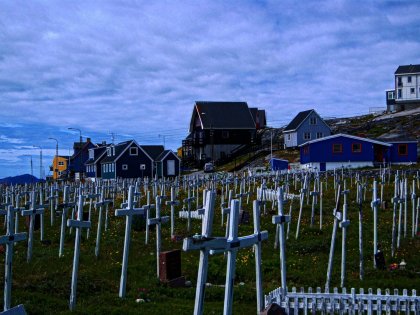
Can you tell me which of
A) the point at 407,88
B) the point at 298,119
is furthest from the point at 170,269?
the point at 407,88

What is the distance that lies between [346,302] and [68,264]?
871 cm

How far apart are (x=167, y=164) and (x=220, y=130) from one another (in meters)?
13.2

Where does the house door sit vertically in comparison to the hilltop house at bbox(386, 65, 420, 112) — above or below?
below

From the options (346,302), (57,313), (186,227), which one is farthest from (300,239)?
(57,313)

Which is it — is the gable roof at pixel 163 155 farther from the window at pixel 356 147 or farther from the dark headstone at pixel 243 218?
the dark headstone at pixel 243 218

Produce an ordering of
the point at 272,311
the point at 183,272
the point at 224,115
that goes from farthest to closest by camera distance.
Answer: the point at 224,115 → the point at 183,272 → the point at 272,311

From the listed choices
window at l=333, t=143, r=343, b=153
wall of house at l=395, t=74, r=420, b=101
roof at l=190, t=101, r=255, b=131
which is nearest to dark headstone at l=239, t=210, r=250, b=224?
window at l=333, t=143, r=343, b=153

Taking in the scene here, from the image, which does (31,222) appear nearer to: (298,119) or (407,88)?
(298,119)

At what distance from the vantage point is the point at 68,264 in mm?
15812

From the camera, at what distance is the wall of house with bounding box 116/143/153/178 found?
7206 cm

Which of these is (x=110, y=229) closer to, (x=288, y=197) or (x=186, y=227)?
(x=186, y=227)

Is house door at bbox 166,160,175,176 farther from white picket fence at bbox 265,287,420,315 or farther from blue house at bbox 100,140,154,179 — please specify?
white picket fence at bbox 265,287,420,315

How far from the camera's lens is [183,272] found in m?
15.1

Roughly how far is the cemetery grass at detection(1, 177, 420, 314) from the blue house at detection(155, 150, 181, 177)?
51702 millimetres
